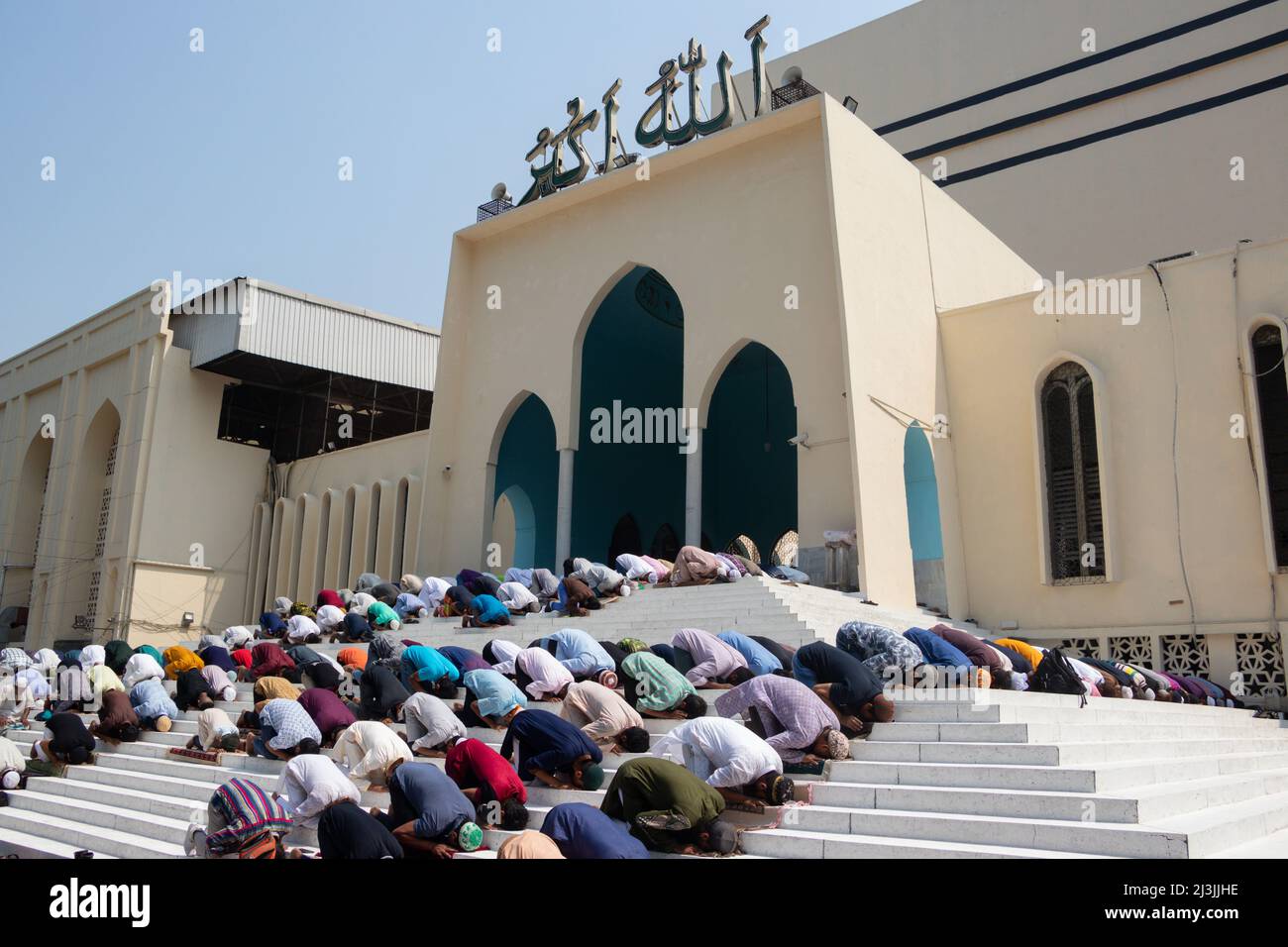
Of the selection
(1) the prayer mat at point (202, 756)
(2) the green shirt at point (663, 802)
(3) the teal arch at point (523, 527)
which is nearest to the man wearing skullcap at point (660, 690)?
(2) the green shirt at point (663, 802)

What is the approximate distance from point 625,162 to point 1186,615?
9990mm

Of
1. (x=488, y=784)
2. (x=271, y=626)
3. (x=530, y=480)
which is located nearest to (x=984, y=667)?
(x=488, y=784)

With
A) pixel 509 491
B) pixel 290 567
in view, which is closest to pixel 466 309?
pixel 509 491

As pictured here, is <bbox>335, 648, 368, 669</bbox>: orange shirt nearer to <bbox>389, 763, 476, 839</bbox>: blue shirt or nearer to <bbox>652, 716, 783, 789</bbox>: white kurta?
<bbox>389, 763, 476, 839</bbox>: blue shirt

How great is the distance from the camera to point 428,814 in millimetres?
5488

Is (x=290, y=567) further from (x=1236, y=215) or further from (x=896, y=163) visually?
(x=1236, y=215)

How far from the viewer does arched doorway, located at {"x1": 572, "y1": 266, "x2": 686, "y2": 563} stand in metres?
18.5

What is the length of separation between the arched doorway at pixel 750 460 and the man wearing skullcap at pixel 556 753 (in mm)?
14673

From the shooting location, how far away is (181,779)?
329 inches

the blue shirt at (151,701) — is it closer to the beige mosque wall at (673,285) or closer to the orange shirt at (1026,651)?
the beige mosque wall at (673,285)

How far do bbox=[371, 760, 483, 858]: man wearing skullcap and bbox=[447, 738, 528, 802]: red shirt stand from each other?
34 cm

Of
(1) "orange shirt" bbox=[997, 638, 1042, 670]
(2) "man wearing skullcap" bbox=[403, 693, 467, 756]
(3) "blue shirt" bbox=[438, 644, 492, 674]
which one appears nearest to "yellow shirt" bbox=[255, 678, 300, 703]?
(3) "blue shirt" bbox=[438, 644, 492, 674]

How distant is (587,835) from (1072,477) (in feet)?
33.4
